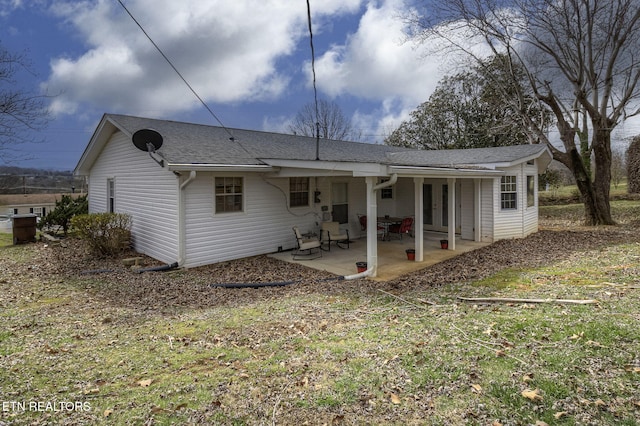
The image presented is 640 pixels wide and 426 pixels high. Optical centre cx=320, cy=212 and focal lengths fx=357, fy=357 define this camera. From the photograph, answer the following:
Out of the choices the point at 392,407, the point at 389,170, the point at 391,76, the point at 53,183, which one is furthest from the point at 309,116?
the point at 392,407

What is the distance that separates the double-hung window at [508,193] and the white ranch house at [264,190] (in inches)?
1.4

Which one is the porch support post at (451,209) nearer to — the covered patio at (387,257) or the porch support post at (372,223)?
the covered patio at (387,257)

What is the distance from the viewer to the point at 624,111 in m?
16.2

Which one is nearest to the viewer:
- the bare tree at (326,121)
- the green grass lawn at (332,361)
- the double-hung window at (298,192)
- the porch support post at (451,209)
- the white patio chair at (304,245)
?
the green grass lawn at (332,361)

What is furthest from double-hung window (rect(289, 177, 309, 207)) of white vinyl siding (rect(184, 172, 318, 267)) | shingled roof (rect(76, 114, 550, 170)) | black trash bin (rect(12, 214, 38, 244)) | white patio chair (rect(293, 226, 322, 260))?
black trash bin (rect(12, 214, 38, 244))

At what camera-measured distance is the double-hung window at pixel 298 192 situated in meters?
11.2

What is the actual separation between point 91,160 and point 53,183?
23984 mm

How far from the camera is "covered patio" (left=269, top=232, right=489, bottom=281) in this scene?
340 inches

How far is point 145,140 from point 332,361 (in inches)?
292

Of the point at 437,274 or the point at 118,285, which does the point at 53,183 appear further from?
the point at 437,274

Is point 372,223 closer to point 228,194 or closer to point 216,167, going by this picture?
point 216,167

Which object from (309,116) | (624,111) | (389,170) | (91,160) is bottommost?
(389,170)

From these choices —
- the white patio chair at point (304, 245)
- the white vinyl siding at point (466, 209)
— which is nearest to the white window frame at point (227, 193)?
the white patio chair at point (304, 245)

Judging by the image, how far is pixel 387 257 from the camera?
9.96m
